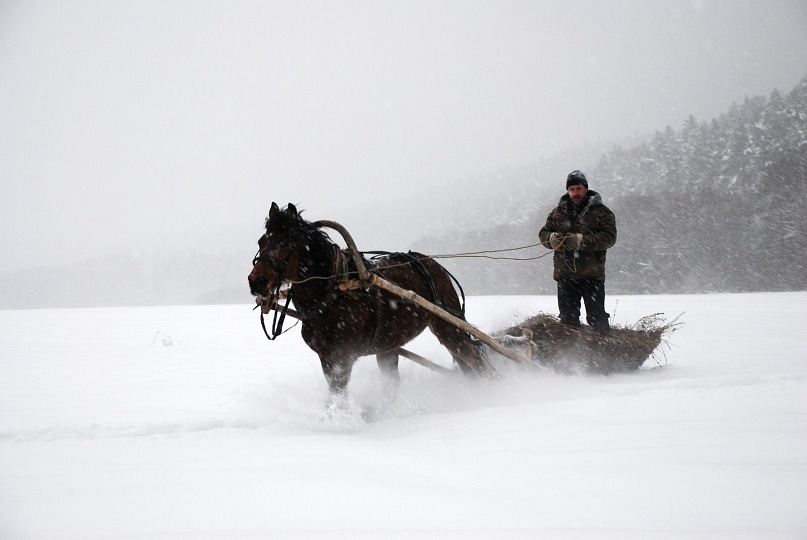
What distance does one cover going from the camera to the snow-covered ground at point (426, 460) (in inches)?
80.2

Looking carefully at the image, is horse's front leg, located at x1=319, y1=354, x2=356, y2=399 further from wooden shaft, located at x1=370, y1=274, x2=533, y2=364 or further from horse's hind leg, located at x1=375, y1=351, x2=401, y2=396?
horse's hind leg, located at x1=375, y1=351, x2=401, y2=396

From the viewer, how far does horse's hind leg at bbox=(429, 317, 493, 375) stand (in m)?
4.96

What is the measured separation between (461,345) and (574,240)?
6.17 feet

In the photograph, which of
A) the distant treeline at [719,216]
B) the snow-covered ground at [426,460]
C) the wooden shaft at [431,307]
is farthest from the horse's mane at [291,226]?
the distant treeline at [719,216]

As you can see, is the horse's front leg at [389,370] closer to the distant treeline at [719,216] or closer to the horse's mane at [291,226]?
the horse's mane at [291,226]

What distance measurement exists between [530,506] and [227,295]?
83.4 metres

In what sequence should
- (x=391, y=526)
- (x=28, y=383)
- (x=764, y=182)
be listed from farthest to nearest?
(x=764, y=182) → (x=28, y=383) → (x=391, y=526)

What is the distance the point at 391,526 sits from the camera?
2.03m

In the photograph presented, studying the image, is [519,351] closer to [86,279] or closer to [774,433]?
[774,433]

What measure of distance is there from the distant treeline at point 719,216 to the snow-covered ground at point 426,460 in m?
40.9

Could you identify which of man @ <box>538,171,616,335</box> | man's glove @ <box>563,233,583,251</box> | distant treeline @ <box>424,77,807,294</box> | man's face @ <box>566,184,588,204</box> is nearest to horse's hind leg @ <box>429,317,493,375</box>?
man @ <box>538,171,616,335</box>

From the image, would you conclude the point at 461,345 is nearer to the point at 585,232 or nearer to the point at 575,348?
the point at 575,348

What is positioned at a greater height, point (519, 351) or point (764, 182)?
point (764, 182)

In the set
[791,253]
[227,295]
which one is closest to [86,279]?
[227,295]
